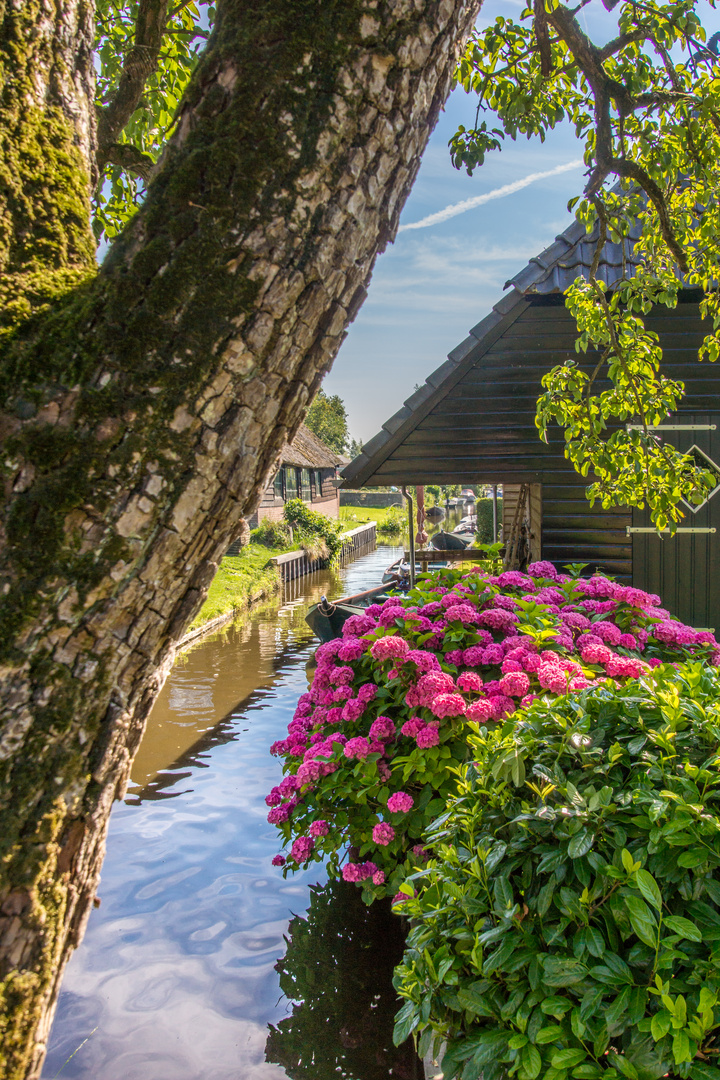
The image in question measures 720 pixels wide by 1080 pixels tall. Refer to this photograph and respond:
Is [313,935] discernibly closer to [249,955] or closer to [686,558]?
[249,955]

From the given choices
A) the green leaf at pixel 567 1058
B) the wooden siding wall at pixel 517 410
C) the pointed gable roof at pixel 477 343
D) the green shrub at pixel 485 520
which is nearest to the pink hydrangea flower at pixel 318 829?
the green leaf at pixel 567 1058

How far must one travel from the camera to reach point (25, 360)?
3.74ft

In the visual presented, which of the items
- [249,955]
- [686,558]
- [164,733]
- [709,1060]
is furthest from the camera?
[164,733]

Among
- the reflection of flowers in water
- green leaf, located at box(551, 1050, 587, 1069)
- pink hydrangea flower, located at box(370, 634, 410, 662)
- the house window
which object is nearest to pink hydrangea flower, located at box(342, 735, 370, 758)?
pink hydrangea flower, located at box(370, 634, 410, 662)

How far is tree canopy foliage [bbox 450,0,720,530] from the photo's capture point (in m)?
2.62

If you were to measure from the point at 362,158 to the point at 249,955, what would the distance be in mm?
4240

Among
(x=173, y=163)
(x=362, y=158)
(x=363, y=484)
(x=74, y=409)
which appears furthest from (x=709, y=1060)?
(x=363, y=484)

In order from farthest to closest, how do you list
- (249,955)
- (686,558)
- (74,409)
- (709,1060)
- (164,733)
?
(164,733)
(686,558)
(249,955)
(709,1060)
(74,409)

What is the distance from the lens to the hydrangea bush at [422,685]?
2990 millimetres

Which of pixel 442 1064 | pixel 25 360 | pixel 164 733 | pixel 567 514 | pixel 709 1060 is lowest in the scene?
pixel 164 733

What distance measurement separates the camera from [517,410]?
23.6ft

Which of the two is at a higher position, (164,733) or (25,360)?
(25,360)

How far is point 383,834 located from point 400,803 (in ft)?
0.60

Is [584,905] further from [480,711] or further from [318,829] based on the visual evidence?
[318,829]
